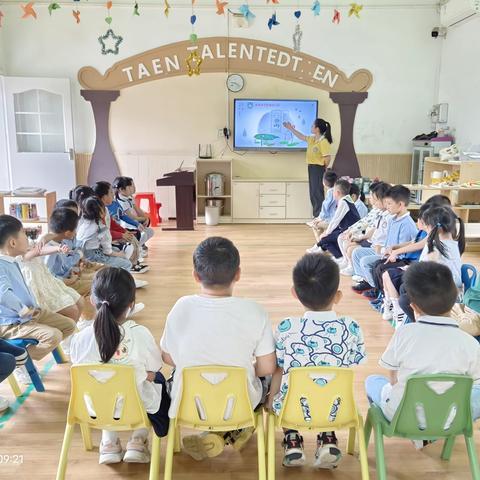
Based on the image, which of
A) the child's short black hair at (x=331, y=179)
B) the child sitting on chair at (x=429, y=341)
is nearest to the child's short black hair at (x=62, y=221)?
the child sitting on chair at (x=429, y=341)

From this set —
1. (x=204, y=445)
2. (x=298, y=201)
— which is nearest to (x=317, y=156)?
(x=298, y=201)

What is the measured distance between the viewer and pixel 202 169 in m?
7.48

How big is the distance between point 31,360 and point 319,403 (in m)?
1.53

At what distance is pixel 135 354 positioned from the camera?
1.80 m

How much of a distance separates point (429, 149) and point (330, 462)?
5.85m

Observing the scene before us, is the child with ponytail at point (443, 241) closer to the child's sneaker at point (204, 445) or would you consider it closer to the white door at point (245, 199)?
the child's sneaker at point (204, 445)

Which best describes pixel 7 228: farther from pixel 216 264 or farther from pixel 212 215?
pixel 212 215

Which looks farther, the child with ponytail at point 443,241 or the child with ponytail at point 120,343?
the child with ponytail at point 443,241

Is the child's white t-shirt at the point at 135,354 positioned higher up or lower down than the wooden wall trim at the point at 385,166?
lower down

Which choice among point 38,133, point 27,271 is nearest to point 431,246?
point 27,271

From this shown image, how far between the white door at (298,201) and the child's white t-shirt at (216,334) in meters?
5.64

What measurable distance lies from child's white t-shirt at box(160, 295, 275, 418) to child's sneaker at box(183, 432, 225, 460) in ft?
1.05

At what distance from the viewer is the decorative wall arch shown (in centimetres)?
716

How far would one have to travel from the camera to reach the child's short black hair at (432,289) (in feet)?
5.78
